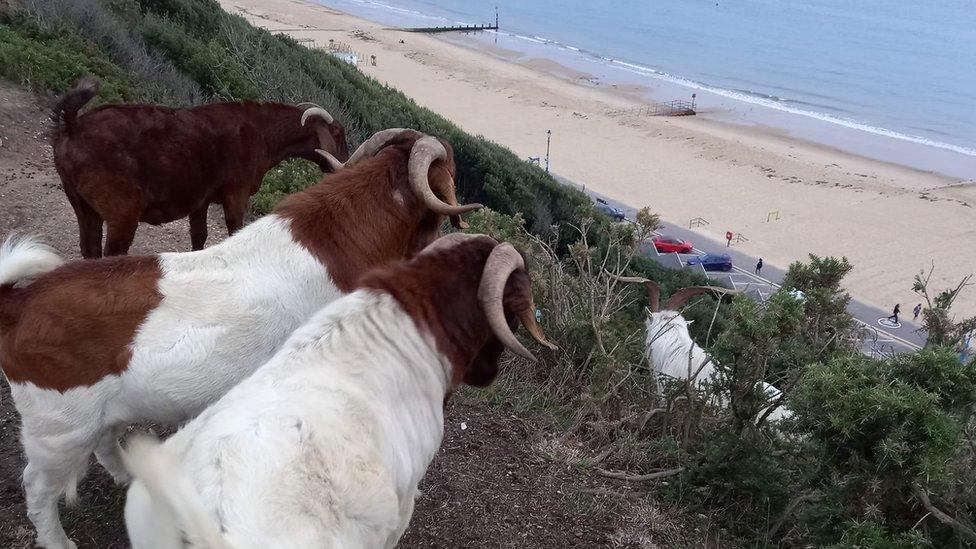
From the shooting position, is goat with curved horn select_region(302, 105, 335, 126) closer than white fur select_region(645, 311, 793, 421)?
Yes

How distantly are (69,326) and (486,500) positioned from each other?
108 inches

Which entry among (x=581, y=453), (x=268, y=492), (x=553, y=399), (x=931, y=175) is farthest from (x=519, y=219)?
(x=931, y=175)

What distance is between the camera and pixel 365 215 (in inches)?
179

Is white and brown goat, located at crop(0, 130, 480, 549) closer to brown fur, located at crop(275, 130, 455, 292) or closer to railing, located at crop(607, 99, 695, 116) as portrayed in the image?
brown fur, located at crop(275, 130, 455, 292)

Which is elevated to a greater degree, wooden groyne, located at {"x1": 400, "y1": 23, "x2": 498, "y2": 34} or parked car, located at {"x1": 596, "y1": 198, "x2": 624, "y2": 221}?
wooden groyne, located at {"x1": 400, "y1": 23, "x2": 498, "y2": 34}

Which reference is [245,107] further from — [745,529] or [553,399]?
[745,529]

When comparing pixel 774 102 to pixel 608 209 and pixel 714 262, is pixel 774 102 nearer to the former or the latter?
pixel 608 209

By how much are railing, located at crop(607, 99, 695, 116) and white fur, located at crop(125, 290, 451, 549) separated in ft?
98.4

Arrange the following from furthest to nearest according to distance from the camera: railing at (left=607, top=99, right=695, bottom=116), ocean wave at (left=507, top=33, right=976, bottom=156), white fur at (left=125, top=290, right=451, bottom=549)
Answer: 1. railing at (left=607, top=99, right=695, bottom=116)
2. ocean wave at (left=507, top=33, right=976, bottom=156)
3. white fur at (left=125, top=290, right=451, bottom=549)

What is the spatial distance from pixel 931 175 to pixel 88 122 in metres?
28.1

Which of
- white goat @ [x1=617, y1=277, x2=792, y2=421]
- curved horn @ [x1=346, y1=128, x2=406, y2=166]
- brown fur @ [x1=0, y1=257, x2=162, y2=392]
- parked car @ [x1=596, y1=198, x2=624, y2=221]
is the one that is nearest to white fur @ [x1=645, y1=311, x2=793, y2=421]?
white goat @ [x1=617, y1=277, x2=792, y2=421]

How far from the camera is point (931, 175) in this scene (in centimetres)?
2645

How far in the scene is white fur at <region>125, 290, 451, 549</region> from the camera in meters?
2.56

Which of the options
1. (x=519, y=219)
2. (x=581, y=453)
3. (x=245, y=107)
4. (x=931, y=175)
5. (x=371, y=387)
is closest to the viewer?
(x=371, y=387)
